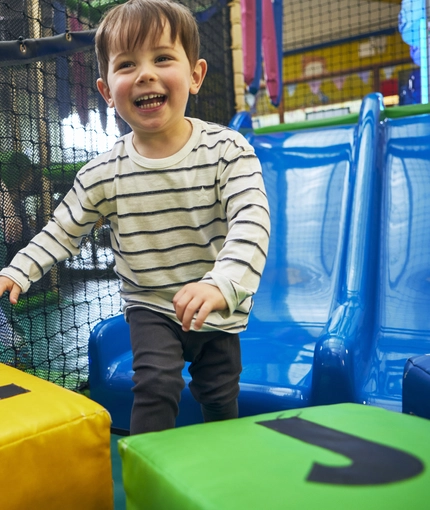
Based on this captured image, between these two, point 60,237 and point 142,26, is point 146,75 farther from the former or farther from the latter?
point 60,237

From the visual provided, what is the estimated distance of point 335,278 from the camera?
166 centimetres

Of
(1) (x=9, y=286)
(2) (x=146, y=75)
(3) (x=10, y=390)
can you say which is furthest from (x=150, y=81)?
(3) (x=10, y=390)

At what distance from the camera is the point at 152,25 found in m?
0.96

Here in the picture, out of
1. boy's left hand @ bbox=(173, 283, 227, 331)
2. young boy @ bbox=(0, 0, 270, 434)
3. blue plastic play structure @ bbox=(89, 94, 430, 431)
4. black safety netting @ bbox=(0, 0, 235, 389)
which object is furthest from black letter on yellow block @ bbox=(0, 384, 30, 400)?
black safety netting @ bbox=(0, 0, 235, 389)

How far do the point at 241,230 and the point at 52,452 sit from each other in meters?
0.41

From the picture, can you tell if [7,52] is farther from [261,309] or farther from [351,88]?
[351,88]

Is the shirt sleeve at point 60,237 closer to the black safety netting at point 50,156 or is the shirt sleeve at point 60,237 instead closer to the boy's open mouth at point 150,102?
the boy's open mouth at point 150,102

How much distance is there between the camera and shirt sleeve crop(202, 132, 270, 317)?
79 cm

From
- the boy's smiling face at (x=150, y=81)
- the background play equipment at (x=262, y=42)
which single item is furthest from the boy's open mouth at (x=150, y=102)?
the background play equipment at (x=262, y=42)

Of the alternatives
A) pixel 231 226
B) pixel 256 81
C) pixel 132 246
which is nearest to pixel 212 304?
pixel 231 226

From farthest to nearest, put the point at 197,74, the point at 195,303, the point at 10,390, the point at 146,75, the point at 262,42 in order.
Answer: the point at 262,42
the point at 197,74
the point at 146,75
the point at 10,390
the point at 195,303

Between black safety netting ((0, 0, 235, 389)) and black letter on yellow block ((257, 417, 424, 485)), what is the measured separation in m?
1.08

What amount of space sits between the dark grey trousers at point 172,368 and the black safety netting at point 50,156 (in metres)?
0.68

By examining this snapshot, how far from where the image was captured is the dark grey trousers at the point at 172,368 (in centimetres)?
90
